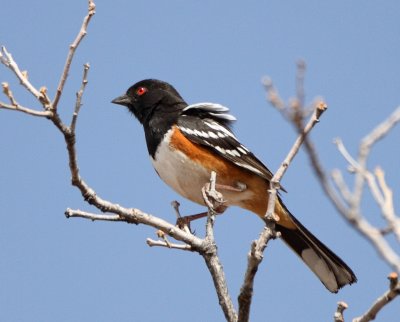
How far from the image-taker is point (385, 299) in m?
2.32

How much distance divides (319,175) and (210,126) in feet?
12.6

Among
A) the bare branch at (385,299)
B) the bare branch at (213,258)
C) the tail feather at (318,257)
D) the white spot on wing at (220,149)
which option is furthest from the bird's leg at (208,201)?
the bare branch at (385,299)

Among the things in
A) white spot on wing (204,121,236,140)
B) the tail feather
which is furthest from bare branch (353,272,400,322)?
white spot on wing (204,121,236,140)

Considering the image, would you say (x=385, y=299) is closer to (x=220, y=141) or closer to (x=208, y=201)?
(x=208, y=201)

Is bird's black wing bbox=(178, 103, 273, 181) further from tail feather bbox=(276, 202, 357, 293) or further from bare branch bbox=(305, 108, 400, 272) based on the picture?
bare branch bbox=(305, 108, 400, 272)

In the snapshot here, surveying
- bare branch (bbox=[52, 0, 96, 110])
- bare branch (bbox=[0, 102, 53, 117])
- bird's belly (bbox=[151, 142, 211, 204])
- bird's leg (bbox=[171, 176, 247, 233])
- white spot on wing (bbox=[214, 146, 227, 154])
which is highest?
bare branch (bbox=[52, 0, 96, 110])

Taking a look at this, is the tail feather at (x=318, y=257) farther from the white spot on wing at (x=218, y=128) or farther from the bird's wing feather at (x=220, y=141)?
the white spot on wing at (x=218, y=128)

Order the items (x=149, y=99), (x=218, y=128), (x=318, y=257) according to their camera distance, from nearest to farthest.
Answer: (x=318, y=257) → (x=218, y=128) → (x=149, y=99)

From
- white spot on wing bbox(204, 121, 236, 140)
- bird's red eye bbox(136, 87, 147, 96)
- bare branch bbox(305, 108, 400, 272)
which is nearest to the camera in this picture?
bare branch bbox(305, 108, 400, 272)

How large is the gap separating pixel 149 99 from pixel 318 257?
6.80 ft

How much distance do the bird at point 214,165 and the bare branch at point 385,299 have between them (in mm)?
2111

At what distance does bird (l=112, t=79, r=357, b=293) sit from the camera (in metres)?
4.80

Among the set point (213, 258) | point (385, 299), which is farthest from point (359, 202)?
point (213, 258)

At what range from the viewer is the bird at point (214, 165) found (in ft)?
15.8
